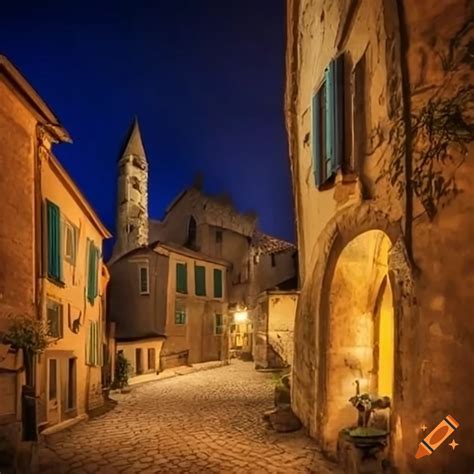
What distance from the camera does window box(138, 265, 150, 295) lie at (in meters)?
27.3

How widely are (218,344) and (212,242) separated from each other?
8.74 metres

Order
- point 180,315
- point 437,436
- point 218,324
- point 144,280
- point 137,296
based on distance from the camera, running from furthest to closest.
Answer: point 218,324 → point 180,315 → point 137,296 → point 144,280 → point 437,436

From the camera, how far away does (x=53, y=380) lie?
1121cm

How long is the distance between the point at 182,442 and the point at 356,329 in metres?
3.86

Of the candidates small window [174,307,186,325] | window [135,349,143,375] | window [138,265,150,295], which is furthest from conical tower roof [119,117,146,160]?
window [135,349,143,375]

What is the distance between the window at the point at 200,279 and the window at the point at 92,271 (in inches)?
571

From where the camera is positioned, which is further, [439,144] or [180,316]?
[180,316]

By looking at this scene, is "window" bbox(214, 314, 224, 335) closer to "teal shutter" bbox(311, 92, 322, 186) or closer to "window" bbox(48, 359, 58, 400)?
"window" bbox(48, 359, 58, 400)

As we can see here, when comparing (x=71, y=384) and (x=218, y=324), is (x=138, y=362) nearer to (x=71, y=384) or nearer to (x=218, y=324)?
(x=218, y=324)

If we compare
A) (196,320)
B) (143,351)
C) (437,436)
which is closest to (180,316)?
(196,320)

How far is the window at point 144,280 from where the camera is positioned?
27.3 m

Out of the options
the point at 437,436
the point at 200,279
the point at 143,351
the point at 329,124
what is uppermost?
the point at 329,124

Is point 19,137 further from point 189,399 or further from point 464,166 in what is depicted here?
point 189,399

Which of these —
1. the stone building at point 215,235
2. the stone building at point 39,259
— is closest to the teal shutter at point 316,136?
the stone building at point 39,259
